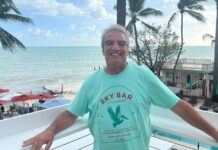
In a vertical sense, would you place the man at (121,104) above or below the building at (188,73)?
above

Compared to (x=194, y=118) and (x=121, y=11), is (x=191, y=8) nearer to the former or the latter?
(x=121, y=11)

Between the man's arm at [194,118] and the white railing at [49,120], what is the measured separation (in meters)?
0.08

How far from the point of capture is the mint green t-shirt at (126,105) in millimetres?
1294

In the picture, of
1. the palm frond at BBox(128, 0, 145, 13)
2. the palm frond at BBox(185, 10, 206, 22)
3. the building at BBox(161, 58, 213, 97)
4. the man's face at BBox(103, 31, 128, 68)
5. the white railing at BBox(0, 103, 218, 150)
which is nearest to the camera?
the man's face at BBox(103, 31, 128, 68)

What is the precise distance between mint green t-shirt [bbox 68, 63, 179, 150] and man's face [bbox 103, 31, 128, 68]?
0.06 meters

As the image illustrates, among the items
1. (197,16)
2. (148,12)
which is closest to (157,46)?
(148,12)

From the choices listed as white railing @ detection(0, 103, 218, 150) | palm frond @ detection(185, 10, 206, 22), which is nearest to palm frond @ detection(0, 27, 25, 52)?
white railing @ detection(0, 103, 218, 150)

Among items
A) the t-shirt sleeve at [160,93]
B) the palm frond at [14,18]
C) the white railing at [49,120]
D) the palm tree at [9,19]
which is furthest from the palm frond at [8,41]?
the t-shirt sleeve at [160,93]

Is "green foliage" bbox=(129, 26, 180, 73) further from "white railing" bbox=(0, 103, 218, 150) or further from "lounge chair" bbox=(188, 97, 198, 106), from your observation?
"white railing" bbox=(0, 103, 218, 150)

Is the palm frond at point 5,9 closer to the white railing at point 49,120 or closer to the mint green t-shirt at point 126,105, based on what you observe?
the white railing at point 49,120

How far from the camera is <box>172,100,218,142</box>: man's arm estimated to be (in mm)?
1273

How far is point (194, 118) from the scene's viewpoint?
50.1 inches

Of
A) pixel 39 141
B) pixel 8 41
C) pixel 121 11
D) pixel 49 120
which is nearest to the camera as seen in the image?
pixel 39 141

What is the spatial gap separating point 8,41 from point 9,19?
4.76ft
